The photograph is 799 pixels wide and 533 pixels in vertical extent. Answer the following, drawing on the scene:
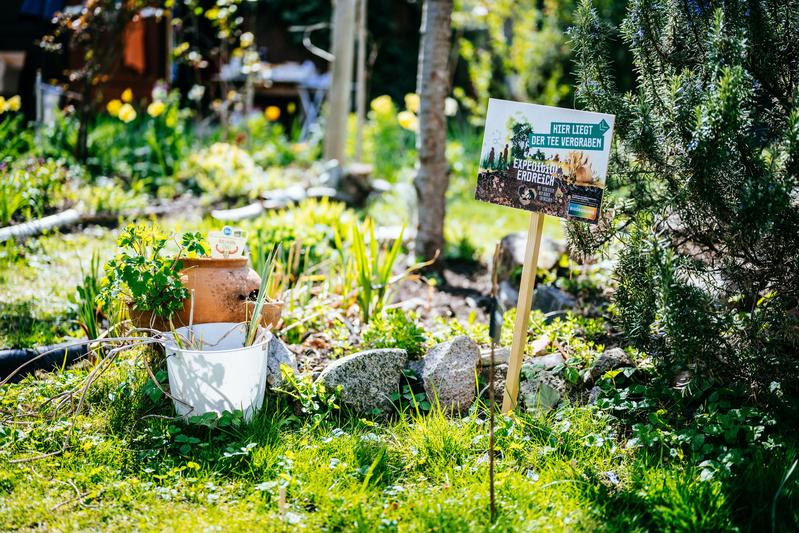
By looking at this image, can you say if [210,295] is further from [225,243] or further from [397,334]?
[397,334]

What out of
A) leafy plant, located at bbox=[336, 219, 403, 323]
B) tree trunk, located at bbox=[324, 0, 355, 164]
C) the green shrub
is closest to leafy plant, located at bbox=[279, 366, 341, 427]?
leafy plant, located at bbox=[336, 219, 403, 323]

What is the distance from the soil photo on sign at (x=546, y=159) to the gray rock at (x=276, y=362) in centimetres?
118

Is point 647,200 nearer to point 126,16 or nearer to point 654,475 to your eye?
point 654,475

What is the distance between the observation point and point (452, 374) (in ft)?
10.9

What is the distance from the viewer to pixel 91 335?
3.65m

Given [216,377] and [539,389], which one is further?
[539,389]

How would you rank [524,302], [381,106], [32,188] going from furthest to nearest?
[381,106] < [32,188] < [524,302]

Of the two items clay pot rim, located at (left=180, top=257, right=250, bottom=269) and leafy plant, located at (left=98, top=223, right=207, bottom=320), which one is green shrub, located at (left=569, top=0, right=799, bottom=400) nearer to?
clay pot rim, located at (left=180, top=257, right=250, bottom=269)

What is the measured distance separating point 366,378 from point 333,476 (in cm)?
64

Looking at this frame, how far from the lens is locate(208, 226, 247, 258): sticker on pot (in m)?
3.45

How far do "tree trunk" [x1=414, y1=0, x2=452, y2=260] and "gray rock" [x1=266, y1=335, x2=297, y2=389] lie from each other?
213 cm

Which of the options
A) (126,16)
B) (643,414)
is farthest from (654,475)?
(126,16)

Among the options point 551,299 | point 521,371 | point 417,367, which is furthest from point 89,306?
point 551,299

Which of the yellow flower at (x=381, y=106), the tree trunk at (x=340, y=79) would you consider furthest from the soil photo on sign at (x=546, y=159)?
the yellow flower at (x=381, y=106)
